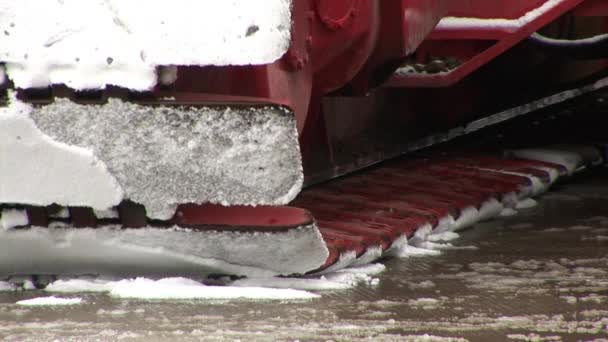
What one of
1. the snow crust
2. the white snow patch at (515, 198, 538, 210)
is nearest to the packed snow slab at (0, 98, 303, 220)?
the snow crust

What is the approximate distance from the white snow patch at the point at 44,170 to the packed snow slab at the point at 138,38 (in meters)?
0.07

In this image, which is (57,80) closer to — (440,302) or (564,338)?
(440,302)

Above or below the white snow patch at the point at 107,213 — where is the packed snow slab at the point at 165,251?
below

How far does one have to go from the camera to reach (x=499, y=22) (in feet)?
9.64

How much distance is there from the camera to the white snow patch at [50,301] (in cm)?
189

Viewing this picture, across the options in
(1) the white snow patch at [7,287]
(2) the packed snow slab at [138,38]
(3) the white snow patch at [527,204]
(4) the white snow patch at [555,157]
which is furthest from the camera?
(4) the white snow patch at [555,157]

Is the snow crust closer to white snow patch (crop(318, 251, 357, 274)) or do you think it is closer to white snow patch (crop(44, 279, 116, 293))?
white snow patch (crop(318, 251, 357, 274))

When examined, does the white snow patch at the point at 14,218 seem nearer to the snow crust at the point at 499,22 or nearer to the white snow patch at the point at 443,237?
the white snow patch at the point at 443,237

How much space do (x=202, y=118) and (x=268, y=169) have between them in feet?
0.40

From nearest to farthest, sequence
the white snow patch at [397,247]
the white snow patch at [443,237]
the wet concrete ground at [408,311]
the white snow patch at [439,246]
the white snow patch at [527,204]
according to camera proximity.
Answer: the wet concrete ground at [408,311] → the white snow patch at [397,247] → the white snow patch at [439,246] → the white snow patch at [443,237] → the white snow patch at [527,204]

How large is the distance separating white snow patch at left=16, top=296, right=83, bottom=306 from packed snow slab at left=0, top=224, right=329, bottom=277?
95 millimetres

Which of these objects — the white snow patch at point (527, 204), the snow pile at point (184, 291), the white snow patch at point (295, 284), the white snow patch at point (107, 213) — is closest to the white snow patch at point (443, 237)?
the white snow patch at point (527, 204)

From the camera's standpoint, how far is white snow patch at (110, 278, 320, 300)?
1.90 m

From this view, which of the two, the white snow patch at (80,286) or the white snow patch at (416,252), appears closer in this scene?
the white snow patch at (80,286)
